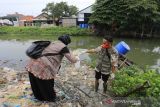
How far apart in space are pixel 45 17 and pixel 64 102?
45.9m

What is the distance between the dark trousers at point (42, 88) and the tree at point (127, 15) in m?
21.5

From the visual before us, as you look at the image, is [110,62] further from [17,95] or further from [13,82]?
[13,82]

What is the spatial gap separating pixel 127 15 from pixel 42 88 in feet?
73.8

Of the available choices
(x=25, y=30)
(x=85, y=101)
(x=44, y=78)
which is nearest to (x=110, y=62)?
(x=85, y=101)

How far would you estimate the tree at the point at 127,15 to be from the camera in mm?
25875

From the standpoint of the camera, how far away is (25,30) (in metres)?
32.8

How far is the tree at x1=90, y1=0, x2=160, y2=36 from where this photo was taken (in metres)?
25.9

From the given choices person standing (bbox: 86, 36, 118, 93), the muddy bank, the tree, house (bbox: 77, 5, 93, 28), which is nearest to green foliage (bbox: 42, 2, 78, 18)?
house (bbox: 77, 5, 93, 28)

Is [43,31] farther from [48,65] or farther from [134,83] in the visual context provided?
[48,65]

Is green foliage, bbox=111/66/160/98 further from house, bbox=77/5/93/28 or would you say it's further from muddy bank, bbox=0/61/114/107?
house, bbox=77/5/93/28

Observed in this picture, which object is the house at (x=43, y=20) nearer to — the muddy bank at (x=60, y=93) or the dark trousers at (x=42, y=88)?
the muddy bank at (x=60, y=93)

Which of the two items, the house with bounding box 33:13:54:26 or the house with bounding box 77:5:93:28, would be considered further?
the house with bounding box 33:13:54:26

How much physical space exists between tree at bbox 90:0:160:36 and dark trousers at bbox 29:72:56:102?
2148 cm

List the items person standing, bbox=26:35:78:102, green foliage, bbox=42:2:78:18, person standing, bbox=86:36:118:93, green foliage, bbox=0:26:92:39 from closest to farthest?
person standing, bbox=26:35:78:102 < person standing, bbox=86:36:118:93 < green foliage, bbox=0:26:92:39 < green foliage, bbox=42:2:78:18
